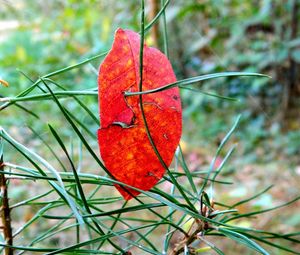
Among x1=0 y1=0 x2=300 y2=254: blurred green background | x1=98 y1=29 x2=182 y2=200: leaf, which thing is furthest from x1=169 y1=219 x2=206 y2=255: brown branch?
x1=0 y1=0 x2=300 y2=254: blurred green background

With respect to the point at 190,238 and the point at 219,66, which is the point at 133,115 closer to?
the point at 190,238

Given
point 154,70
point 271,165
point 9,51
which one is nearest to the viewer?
point 154,70

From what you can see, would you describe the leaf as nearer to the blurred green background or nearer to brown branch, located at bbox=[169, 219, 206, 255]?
brown branch, located at bbox=[169, 219, 206, 255]

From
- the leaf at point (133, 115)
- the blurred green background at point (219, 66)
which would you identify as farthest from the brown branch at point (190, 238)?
the blurred green background at point (219, 66)

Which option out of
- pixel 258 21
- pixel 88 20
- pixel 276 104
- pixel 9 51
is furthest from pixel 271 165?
pixel 9 51

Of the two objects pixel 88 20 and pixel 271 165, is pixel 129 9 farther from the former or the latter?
pixel 271 165

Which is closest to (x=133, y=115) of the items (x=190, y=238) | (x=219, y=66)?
(x=190, y=238)

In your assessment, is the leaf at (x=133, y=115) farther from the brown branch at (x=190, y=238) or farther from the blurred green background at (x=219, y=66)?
the blurred green background at (x=219, y=66)
